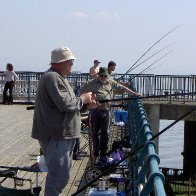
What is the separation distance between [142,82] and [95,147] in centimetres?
1626

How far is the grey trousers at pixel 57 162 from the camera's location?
628 cm

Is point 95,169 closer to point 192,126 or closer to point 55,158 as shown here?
point 55,158

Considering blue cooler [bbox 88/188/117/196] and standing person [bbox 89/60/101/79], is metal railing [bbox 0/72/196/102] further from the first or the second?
blue cooler [bbox 88/188/117/196]

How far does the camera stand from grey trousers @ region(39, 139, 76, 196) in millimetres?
6277

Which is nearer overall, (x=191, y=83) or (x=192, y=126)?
(x=191, y=83)

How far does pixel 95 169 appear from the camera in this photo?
959 cm

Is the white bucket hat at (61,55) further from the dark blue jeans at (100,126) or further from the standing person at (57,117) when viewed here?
the dark blue jeans at (100,126)

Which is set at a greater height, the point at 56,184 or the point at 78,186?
the point at 56,184

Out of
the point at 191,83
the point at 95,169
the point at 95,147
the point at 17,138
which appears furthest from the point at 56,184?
the point at 191,83

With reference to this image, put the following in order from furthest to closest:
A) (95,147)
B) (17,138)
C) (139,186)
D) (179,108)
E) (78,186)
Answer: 1. (179,108)
2. (17,138)
3. (95,147)
4. (78,186)
5. (139,186)

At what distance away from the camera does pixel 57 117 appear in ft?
20.2

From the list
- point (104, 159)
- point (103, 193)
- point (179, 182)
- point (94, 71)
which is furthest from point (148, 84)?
point (103, 193)

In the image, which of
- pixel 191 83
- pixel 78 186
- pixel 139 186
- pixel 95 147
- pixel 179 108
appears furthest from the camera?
pixel 191 83

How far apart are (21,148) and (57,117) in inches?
286
